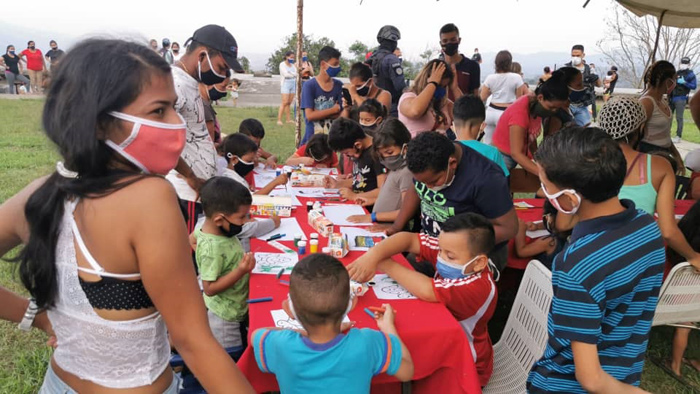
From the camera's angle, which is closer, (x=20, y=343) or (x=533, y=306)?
(x=533, y=306)

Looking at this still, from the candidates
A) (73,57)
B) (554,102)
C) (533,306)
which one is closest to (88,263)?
(73,57)

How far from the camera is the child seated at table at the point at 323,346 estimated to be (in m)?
1.46

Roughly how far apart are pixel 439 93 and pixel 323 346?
11.3 ft

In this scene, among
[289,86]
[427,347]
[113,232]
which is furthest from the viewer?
[289,86]

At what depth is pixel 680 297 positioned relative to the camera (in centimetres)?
247

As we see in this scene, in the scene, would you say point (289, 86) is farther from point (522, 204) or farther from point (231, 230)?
point (231, 230)

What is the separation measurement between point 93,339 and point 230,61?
90.2 inches

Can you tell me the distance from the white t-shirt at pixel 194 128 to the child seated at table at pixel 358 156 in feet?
3.24

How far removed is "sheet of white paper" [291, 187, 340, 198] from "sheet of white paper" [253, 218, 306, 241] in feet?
2.37

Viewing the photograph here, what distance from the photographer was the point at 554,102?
3.91 metres

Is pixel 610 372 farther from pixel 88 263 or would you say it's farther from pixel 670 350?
pixel 670 350

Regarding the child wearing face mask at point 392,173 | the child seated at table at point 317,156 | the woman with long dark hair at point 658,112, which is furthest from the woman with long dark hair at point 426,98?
the woman with long dark hair at point 658,112

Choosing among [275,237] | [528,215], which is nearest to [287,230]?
[275,237]

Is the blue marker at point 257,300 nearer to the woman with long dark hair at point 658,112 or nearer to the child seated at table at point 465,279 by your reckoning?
the child seated at table at point 465,279
